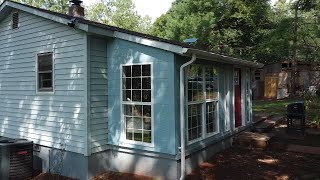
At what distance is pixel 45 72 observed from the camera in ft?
25.6

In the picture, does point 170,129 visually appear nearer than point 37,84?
Yes

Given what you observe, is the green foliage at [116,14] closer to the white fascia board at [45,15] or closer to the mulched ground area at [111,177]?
the white fascia board at [45,15]

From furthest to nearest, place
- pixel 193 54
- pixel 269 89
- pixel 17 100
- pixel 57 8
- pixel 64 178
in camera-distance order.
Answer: pixel 57 8 → pixel 269 89 → pixel 17 100 → pixel 64 178 → pixel 193 54

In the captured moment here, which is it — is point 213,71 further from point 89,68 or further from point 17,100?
point 17,100

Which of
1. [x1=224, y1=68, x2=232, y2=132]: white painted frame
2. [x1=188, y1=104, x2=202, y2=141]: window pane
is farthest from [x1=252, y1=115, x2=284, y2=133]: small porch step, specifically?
[x1=188, y1=104, x2=202, y2=141]: window pane

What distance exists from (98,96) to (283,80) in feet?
83.6

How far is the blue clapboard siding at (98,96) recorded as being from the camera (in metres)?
6.83

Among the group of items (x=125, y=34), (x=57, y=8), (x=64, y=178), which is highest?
(x=57, y=8)

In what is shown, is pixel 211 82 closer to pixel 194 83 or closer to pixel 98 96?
pixel 194 83

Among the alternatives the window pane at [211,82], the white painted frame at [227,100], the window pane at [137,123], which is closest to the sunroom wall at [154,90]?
the window pane at [137,123]

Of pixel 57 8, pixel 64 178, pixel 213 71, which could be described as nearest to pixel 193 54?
pixel 213 71

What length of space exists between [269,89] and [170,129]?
25.2m

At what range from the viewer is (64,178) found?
7.28 meters

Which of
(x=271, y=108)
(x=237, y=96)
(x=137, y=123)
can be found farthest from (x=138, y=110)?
(x=271, y=108)
